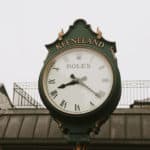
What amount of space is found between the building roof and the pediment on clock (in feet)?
18.5

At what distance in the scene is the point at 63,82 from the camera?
8594mm

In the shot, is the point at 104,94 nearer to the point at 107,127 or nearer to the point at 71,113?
the point at 71,113

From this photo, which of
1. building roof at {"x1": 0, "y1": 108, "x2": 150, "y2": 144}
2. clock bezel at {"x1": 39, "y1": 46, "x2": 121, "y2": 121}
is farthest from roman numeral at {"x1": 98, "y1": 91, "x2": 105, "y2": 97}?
building roof at {"x1": 0, "y1": 108, "x2": 150, "y2": 144}

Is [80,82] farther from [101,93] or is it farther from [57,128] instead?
[57,128]

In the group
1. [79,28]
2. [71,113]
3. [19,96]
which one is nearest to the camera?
[71,113]

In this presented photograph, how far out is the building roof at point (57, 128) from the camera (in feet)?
47.0

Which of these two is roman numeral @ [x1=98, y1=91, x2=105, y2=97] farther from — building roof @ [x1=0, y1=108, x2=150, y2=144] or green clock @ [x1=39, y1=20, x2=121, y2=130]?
building roof @ [x1=0, y1=108, x2=150, y2=144]

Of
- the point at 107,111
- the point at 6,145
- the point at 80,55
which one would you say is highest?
the point at 80,55

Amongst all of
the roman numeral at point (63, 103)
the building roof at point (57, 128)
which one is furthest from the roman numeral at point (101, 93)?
the building roof at point (57, 128)

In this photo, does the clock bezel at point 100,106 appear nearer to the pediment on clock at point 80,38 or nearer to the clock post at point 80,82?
the clock post at point 80,82

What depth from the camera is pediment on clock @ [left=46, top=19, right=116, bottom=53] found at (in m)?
8.62

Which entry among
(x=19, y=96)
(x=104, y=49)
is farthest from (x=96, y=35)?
(x=19, y=96)

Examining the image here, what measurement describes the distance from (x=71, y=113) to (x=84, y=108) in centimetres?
20

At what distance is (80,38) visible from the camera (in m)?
8.77
